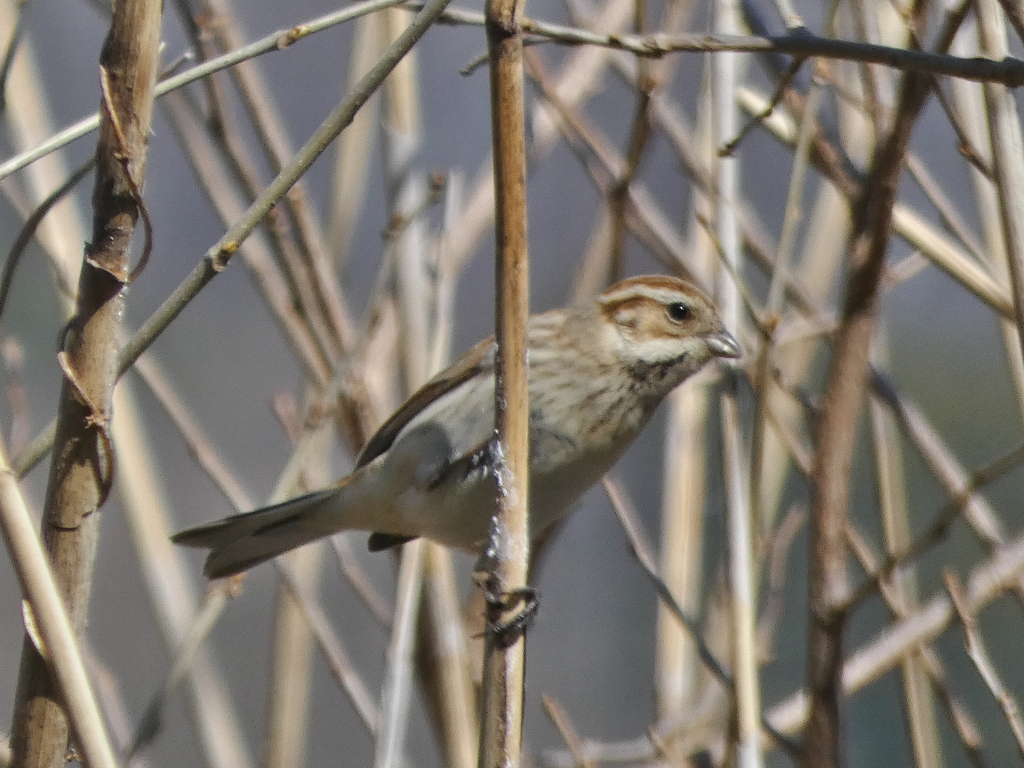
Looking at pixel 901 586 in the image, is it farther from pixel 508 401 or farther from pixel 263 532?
pixel 508 401

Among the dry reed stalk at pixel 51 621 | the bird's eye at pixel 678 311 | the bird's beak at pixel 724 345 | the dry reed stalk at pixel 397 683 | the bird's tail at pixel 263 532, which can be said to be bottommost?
the dry reed stalk at pixel 51 621

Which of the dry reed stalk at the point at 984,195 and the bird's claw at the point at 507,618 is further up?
the dry reed stalk at the point at 984,195

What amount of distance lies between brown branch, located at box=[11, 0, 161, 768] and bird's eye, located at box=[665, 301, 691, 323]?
1.45 m

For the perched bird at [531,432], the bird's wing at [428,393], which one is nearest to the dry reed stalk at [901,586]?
the perched bird at [531,432]

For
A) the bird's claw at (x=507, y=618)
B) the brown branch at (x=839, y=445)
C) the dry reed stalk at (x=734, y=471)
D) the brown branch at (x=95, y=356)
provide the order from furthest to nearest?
the brown branch at (x=839, y=445) < the dry reed stalk at (x=734, y=471) < the bird's claw at (x=507, y=618) < the brown branch at (x=95, y=356)

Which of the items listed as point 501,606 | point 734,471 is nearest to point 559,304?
point 734,471

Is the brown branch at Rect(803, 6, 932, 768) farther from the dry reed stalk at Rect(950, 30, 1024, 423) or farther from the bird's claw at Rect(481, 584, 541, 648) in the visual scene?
the bird's claw at Rect(481, 584, 541, 648)

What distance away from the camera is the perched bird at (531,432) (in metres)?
2.53

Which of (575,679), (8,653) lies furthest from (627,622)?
(8,653)

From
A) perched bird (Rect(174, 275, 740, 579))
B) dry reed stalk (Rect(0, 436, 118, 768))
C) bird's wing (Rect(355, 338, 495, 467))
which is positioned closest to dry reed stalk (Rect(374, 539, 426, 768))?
perched bird (Rect(174, 275, 740, 579))

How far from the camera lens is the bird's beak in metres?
2.51

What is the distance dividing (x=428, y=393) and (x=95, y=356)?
1.25 metres

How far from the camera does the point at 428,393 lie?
263 cm

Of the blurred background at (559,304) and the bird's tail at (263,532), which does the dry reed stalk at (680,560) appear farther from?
the bird's tail at (263,532)
